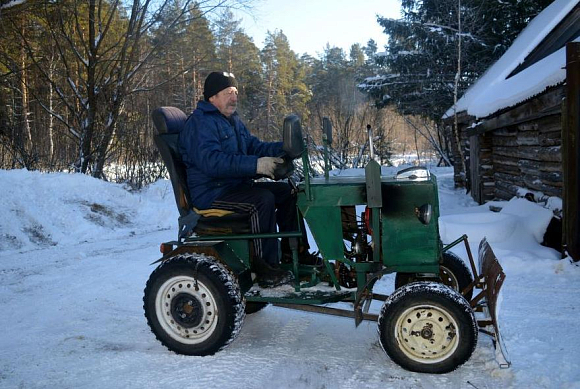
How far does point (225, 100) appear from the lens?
4043 mm

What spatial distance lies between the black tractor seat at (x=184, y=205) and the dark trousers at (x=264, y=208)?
0.20 ft

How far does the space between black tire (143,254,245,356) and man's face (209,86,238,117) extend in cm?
121

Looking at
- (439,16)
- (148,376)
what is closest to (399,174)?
(148,376)

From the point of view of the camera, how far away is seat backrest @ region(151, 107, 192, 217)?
3852 mm

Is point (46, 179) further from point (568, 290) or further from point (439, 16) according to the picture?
point (439, 16)

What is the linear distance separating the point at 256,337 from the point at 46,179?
730 cm

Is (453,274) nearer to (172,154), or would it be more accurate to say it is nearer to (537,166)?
(172,154)

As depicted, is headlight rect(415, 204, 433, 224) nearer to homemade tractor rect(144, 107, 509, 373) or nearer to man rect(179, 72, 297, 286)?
homemade tractor rect(144, 107, 509, 373)

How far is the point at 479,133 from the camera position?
37.1 ft

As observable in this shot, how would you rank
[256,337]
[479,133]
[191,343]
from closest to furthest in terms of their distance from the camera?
1. [191,343]
2. [256,337]
3. [479,133]

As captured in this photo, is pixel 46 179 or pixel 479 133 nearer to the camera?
pixel 46 179

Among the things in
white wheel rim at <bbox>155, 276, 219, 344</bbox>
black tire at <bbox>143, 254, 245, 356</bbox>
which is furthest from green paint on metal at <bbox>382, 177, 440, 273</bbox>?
white wheel rim at <bbox>155, 276, 219, 344</bbox>

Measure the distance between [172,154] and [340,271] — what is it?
1.54 meters

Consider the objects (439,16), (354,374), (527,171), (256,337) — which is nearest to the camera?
(354,374)
